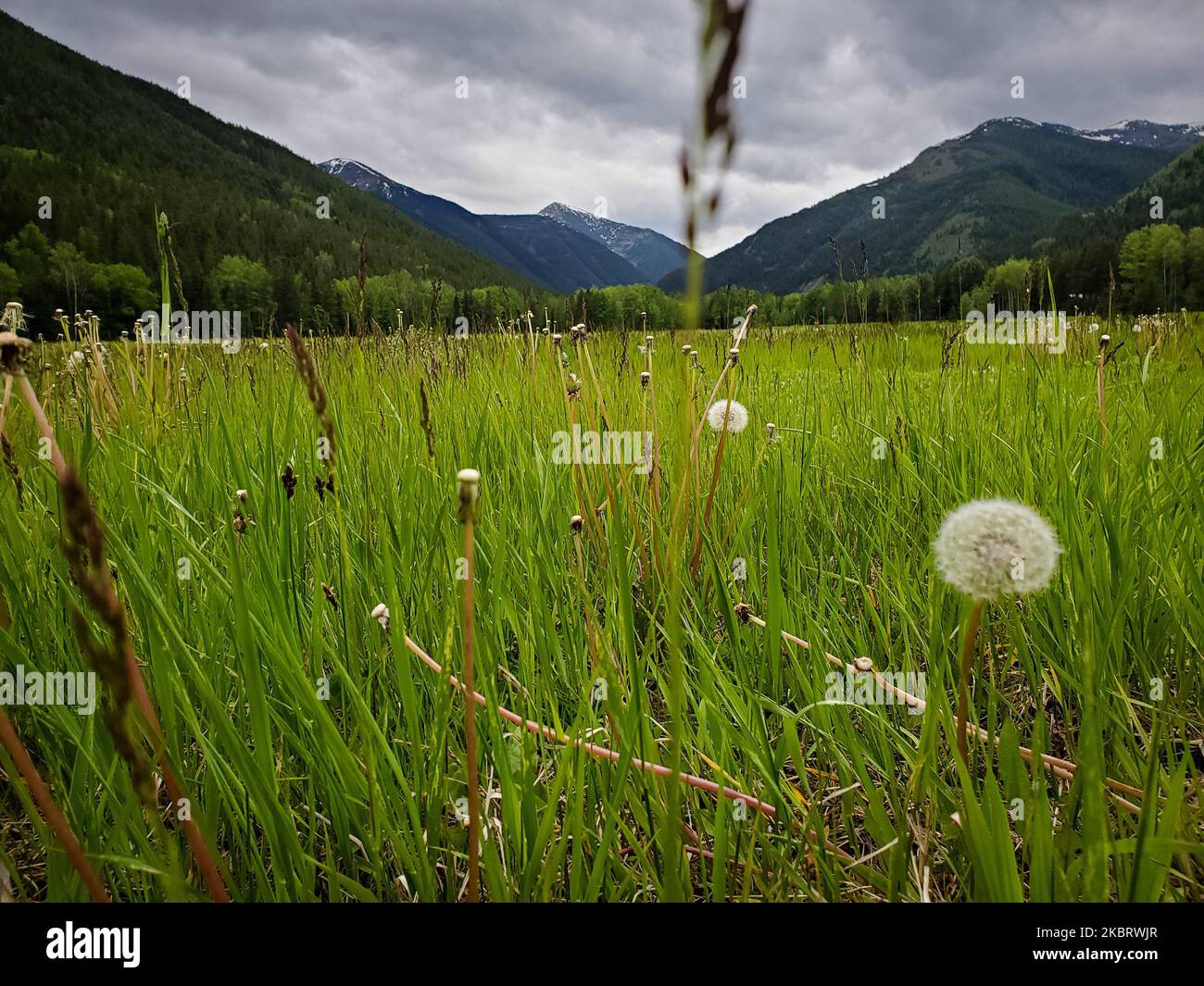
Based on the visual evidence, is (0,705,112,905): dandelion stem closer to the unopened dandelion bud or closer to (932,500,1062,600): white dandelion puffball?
the unopened dandelion bud

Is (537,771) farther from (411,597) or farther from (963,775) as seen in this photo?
(963,775)

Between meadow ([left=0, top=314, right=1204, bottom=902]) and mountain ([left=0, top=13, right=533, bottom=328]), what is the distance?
24.1 m

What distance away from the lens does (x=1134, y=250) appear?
3894cm

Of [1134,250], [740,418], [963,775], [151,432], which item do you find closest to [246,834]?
[963,775]

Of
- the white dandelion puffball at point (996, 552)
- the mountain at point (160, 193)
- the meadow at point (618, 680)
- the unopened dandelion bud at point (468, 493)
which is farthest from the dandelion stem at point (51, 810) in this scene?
the mountain at point (160, 193)

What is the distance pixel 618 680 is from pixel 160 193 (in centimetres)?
9218

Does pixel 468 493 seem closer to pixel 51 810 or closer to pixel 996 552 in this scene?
pixel 51 810

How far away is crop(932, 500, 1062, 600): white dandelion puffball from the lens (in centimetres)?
82

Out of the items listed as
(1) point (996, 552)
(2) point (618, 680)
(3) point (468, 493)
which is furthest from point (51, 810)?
(1) point (996, 552)

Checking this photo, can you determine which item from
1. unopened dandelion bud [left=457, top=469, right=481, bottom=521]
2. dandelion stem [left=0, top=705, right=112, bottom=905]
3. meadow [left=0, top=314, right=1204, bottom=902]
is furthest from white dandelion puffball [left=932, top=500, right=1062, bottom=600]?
dandelion stem [left=0, top=705, right=112, bottom=905]

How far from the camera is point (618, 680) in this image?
1.04m

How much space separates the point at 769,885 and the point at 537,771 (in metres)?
0.46

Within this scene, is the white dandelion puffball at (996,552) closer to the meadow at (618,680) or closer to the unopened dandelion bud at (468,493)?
the meadow at (618,680)

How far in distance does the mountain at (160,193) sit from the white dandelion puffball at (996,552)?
2506 cm
